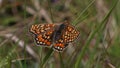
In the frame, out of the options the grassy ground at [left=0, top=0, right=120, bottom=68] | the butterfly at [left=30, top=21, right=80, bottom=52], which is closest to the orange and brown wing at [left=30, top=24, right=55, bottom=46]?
the butterfly at [left=30, top=21, right=80, bottom=52]

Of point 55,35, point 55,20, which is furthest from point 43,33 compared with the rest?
point 55,20

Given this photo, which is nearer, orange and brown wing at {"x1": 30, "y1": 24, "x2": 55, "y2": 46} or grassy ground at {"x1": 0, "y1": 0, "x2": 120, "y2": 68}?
orange and brown wing at {"x1": 30, "y1": 24, "x2": 55, "y2": 46}

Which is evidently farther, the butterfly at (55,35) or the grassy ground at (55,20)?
the grassy ground at (55,20)

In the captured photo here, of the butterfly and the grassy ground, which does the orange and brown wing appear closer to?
the butterfly

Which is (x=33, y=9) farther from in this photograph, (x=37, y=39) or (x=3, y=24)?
(x=37, y=39)

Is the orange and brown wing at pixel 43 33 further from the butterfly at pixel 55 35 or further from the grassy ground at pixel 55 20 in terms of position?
the grassy ground at pixel 55 20

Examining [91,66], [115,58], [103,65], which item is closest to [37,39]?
[91,66]

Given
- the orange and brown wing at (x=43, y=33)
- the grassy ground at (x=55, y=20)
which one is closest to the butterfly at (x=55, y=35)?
the orange and brown wing at (x=43, y=33)
